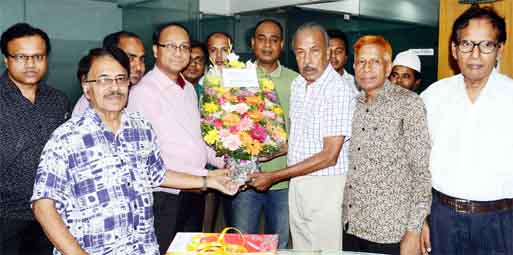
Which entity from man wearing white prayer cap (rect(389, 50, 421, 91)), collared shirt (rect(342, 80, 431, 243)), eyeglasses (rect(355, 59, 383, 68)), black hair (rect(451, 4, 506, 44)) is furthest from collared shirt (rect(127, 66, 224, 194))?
man wearing white prayer cap (rect(389, 50, 421, 91))

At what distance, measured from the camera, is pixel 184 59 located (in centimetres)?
292

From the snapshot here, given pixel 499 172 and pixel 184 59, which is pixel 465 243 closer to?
pixel 499 172

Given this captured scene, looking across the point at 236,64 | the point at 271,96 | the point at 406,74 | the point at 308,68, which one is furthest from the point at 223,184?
the point at 406,74

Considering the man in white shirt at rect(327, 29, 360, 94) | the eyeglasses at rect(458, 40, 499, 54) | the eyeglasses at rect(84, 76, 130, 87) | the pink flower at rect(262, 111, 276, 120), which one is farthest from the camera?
the man in white shirt at rect(327, 29, 360, 94)

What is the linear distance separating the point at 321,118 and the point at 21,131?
1533 millimetres

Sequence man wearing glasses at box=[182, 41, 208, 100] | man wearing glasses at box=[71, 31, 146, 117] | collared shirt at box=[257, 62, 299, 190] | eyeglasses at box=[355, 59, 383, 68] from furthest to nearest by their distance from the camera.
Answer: man wearing glasses at box=[182, 41, 208, 100] < collared shirt at box=[257, 62, 299, 190] < man wearing glasses at box=[71, 31, 146, 117] < eyeglasses at box=[355, 59, 383, 68]

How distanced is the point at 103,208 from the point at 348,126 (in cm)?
133

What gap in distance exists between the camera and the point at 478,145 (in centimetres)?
225

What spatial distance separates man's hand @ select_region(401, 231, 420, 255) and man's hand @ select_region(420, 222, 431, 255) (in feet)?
0.38

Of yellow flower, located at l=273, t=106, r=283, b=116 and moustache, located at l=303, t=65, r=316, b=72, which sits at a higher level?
moustache, located at l=303, t=65, r=316, b=72

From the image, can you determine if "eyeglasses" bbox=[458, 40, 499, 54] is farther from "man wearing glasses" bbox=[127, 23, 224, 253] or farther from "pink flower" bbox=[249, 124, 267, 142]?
"man wearing glasses" bbox=[127, 23, 224, 253]

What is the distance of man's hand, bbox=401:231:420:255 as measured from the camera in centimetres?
228

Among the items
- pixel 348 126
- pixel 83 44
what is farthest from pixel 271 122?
pixel 83 44

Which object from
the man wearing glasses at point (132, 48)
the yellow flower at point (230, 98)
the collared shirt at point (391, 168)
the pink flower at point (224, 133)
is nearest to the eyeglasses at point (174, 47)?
the man wearing glasses at point (132, 48)
